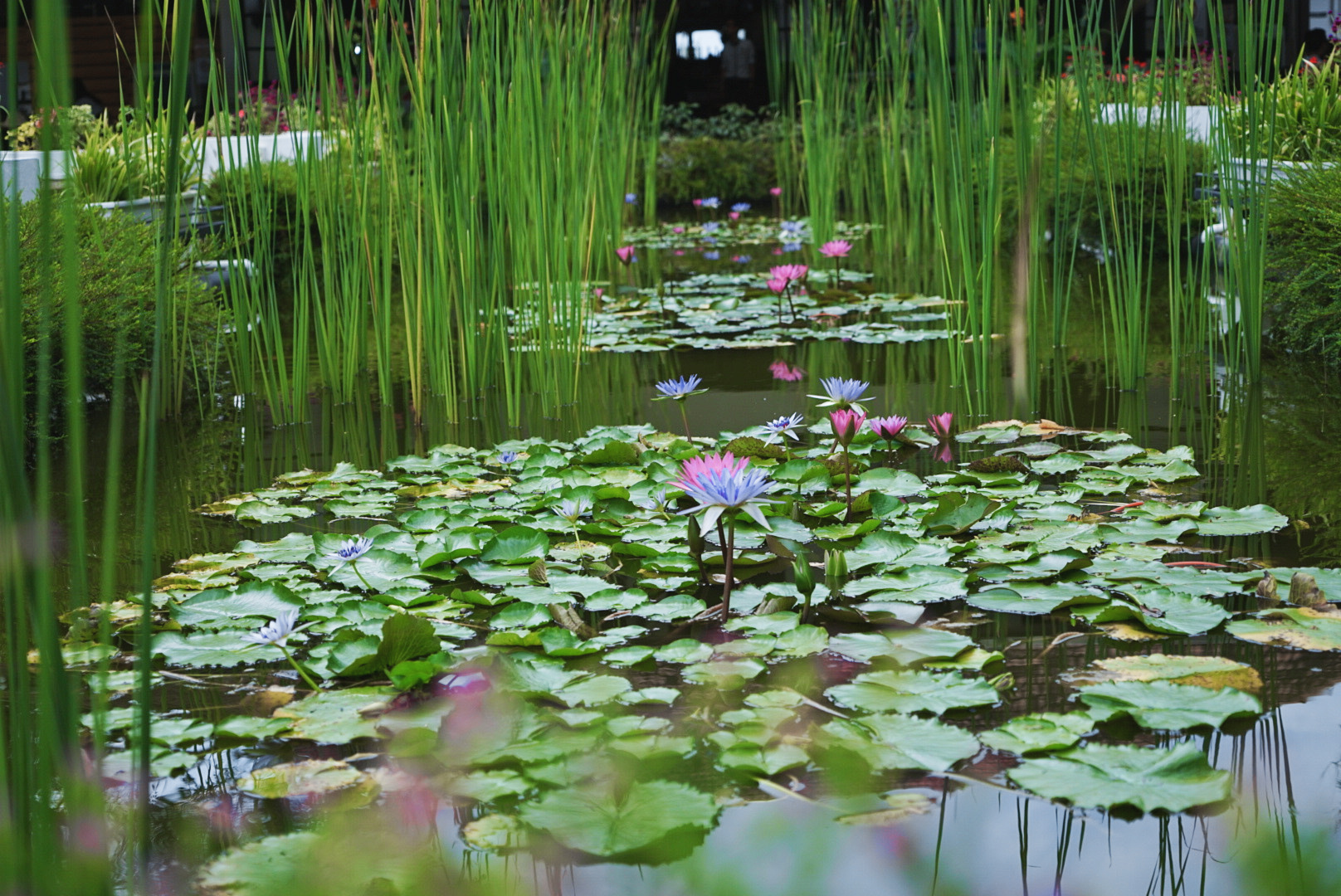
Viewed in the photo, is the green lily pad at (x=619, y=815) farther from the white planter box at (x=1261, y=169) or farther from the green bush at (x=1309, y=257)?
the green bush at (x=1309, y=257)

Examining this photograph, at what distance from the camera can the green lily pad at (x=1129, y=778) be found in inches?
34.7

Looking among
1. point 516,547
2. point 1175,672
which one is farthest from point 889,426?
point 1175,672

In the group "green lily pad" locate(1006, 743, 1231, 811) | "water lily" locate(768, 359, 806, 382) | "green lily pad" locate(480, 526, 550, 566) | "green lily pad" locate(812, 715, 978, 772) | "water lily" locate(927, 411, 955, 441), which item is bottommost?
"green lily pad" locate(1006, 743, 1231, 811)

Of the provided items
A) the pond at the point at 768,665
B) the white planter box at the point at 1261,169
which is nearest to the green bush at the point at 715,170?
the white planter box at the point at 1261,169

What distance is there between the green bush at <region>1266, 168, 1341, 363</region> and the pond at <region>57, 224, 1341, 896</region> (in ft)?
1.77

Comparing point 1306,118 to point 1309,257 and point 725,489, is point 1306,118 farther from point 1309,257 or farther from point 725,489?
point 725,489

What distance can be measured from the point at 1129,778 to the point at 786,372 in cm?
191

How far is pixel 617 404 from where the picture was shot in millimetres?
2543

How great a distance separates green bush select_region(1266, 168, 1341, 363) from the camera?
8.06 ft

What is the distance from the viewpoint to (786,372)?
2762 millimetres

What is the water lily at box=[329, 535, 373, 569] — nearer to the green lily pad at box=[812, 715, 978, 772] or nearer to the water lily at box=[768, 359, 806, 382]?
the green lily pad at box=[812, 715, 978, 772]

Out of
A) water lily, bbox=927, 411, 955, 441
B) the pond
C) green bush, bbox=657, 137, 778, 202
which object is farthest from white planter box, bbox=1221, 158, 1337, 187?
green bush, bbox=657, 137, 778, 202

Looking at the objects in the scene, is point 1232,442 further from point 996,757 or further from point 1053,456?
point 996,757

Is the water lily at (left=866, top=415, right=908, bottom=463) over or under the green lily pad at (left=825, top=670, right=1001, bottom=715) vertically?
over
